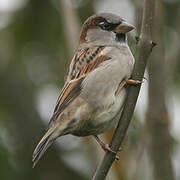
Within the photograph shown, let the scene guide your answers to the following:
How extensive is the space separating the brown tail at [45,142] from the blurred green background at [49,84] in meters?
1.16

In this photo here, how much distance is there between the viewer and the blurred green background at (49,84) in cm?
571

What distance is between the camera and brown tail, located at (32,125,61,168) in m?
3.99

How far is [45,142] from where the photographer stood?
4.11m

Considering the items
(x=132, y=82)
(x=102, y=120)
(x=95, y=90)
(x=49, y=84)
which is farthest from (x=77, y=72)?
(x=49, y=84)

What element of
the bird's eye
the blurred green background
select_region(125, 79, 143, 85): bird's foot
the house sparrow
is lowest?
the blurred green background

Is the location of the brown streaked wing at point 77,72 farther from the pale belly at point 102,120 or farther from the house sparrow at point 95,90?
the pale belly at point 102,120

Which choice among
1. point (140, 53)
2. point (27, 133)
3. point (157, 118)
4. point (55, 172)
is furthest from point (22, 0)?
point (140, 53)

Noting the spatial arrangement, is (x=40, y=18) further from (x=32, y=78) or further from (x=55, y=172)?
(x=55, y=172)

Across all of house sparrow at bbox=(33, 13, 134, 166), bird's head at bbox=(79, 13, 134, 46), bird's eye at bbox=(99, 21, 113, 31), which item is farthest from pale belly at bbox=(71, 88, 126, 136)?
bird's eye at bbox=(99, 21, 113, 31)

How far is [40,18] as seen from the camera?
289 inches

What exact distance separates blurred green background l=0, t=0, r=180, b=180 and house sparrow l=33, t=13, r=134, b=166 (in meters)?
0.67

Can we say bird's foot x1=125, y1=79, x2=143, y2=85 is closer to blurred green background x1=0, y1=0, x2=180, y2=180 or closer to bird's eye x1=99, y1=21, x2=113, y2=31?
bird's eye x1=99, y1=21, x2=113, y2=31

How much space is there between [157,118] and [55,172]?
7.06 ft

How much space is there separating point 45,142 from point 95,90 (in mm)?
656
